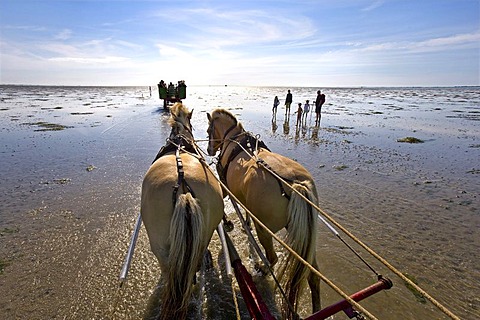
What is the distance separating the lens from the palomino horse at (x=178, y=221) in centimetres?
260

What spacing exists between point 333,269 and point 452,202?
14.4ft

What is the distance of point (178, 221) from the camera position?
257cm

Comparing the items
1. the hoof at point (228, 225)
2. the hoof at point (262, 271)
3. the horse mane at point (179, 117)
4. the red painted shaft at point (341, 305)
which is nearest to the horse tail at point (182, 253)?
the red painted shaft at point (341, 305)

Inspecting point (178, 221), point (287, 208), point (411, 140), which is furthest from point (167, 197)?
point (411, 140)

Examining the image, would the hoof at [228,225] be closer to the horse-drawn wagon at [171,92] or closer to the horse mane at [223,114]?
the horse mane at [223,114]

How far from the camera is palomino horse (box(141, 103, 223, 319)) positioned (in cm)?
260

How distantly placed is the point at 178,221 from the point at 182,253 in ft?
1.03

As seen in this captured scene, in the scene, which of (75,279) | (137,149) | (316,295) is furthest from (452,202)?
(137,149)

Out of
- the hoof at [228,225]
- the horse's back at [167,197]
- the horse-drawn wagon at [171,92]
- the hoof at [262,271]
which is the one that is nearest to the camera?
the horse's back at [167,197]

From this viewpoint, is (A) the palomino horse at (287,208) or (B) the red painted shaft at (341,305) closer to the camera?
(B) the red painted shaft at (341,305)

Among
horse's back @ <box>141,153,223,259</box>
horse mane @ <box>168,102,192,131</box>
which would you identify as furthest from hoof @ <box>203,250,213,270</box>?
horse mane @ <box>168,102,192,131</box>

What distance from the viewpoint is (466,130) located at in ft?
57.1

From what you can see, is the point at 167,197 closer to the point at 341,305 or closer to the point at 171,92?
the point at 341,305

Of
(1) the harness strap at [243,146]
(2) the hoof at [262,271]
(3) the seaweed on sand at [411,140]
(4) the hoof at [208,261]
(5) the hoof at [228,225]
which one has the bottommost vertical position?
(2) the hoof at [262,271]
